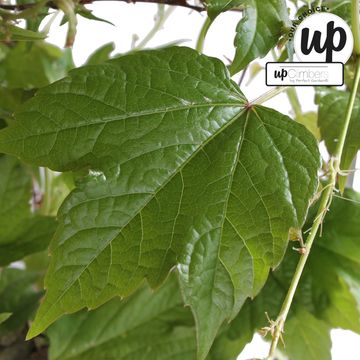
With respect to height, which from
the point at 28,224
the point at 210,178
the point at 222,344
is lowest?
the point at 222,344

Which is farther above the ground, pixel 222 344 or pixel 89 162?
pixel 89 162

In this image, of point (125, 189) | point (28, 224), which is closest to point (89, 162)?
point (125, 189)

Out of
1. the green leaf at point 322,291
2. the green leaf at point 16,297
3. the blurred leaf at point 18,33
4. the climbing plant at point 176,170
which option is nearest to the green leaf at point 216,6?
the climbing plant at point 176,170

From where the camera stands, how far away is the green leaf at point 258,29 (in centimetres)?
38

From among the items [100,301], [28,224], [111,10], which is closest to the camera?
[100,301]

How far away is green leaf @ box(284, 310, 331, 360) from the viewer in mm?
611

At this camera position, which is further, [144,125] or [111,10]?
[111,10]

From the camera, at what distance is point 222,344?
606 mm

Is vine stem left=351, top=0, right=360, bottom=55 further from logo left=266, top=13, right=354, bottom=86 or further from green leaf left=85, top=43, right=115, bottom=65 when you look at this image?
green leaf left=85, top=43, right=115, bottom=65

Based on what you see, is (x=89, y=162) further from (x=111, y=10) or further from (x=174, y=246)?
(x=111, y=10)

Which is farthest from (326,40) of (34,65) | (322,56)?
(34,65)

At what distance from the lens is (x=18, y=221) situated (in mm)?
576

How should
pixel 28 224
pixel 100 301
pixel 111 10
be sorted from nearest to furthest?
pixel 100 301
pixel 28 224
pixel 111 10

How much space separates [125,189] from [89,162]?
3 centimetres
